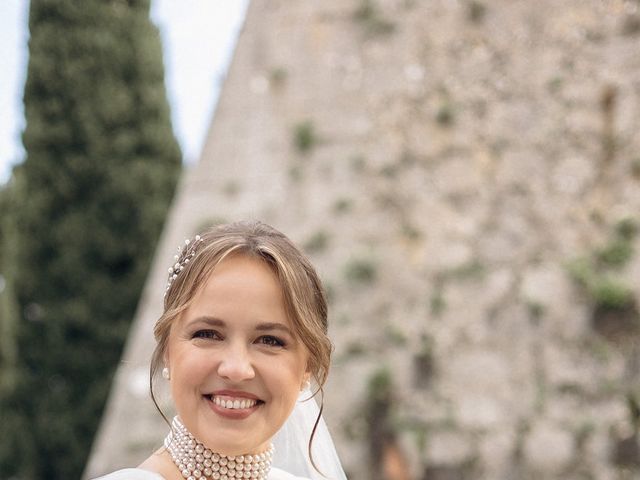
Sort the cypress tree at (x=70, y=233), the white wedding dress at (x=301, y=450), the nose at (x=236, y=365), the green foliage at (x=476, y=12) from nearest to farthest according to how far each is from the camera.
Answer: the nose at (x=236, y=365) → the white wedding dress at (x=301, y=450) → the green foliage at (x=476, y=12) → the cypress tree at (x=70, y=233)

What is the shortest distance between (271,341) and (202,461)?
24 cm

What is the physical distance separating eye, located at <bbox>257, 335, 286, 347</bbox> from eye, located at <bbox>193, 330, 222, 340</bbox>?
0.23 ft

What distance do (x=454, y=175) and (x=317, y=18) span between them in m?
1.53

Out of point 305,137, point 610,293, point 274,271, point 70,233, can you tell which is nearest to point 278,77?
point 305,137

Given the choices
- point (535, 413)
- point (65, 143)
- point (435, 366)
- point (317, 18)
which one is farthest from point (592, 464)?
point (65, 143)

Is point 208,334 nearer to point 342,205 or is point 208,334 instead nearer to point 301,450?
point 301,450

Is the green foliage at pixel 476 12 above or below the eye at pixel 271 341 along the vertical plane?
above

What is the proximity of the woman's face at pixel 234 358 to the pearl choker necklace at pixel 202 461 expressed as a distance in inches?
1.2

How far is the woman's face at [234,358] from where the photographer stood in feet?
4.45

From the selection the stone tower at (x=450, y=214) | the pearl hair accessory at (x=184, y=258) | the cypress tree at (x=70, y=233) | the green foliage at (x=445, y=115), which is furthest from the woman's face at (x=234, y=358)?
the cypress tree at (x=70, y=233)

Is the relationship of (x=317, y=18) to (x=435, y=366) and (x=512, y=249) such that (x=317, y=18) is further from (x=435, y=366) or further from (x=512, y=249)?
(x=435, y=366)

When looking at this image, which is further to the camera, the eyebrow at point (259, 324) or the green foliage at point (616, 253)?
the green foliage at point (616, 253)

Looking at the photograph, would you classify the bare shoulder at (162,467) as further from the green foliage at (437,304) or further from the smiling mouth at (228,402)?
the green foliage at (437,304)

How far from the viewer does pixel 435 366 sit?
481cm
